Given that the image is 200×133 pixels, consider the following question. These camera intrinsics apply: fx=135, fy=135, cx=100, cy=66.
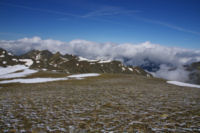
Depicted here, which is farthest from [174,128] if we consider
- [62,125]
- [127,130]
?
[62,125]

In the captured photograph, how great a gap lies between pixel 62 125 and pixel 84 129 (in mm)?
1824

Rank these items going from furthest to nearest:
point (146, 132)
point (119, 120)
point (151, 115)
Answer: point (151, 115), point (119, 120), point (146, 132)

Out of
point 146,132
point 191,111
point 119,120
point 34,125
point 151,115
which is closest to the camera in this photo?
point 146,132

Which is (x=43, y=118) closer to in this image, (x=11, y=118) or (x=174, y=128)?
(x=11, y=118)

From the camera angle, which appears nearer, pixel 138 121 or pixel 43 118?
pixel 138 121

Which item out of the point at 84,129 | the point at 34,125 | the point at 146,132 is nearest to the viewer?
the point at 146,132

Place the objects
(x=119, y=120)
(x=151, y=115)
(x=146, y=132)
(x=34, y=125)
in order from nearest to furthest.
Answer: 1. (x=146, y=132)
2. (x=34, y=125)
3. (x=119, y=120)
4. (x=151, y=115)

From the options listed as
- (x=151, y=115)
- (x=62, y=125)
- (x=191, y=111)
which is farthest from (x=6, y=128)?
(x=191, y=111)

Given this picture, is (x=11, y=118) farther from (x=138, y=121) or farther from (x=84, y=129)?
(x=138, y=121)

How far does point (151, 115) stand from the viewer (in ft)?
38.8

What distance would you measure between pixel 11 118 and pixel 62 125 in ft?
16.2

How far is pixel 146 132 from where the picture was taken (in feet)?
28.7

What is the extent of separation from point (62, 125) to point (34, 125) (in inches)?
81.9

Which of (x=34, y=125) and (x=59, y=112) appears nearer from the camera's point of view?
(x=34, y=125)
